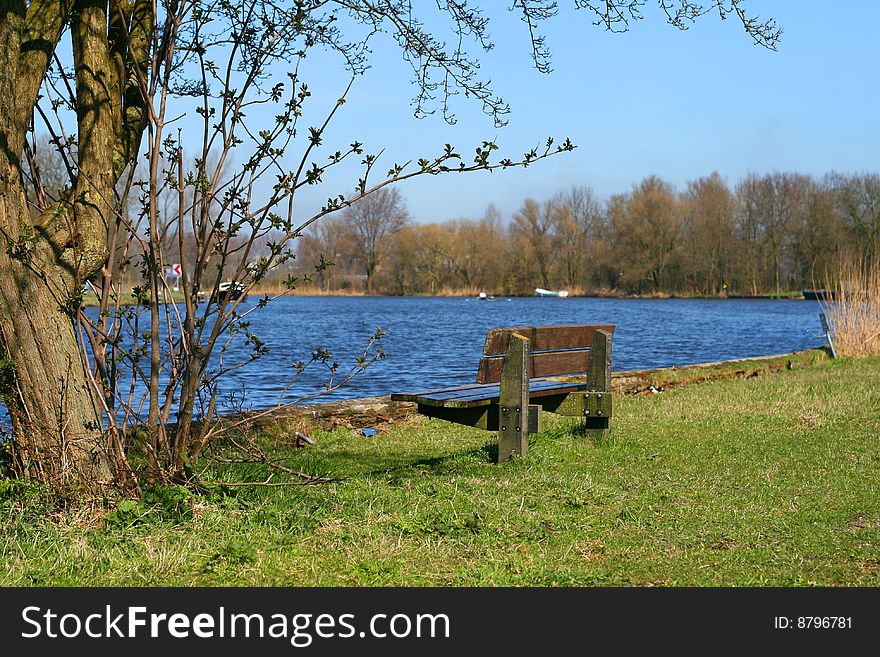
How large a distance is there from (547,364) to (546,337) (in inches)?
8.6

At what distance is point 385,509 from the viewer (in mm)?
5031

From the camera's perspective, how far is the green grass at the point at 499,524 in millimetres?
4094

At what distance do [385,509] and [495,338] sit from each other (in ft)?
6.52

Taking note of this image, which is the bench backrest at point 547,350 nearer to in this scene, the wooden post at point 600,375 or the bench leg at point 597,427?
the wooden post at point 600,375

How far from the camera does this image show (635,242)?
79.6 m

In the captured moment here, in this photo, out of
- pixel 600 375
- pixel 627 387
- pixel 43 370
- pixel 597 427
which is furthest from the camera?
pixel 627 387

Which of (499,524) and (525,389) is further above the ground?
(525,389)

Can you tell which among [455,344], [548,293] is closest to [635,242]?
[548,293]

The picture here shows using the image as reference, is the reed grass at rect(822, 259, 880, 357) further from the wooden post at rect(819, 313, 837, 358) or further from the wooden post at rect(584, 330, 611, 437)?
the wooden post at rect(584, 330, 611, 437)

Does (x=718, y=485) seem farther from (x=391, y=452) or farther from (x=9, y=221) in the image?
(x=9, y=221)

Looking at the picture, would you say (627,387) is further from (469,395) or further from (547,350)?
(469,395)
